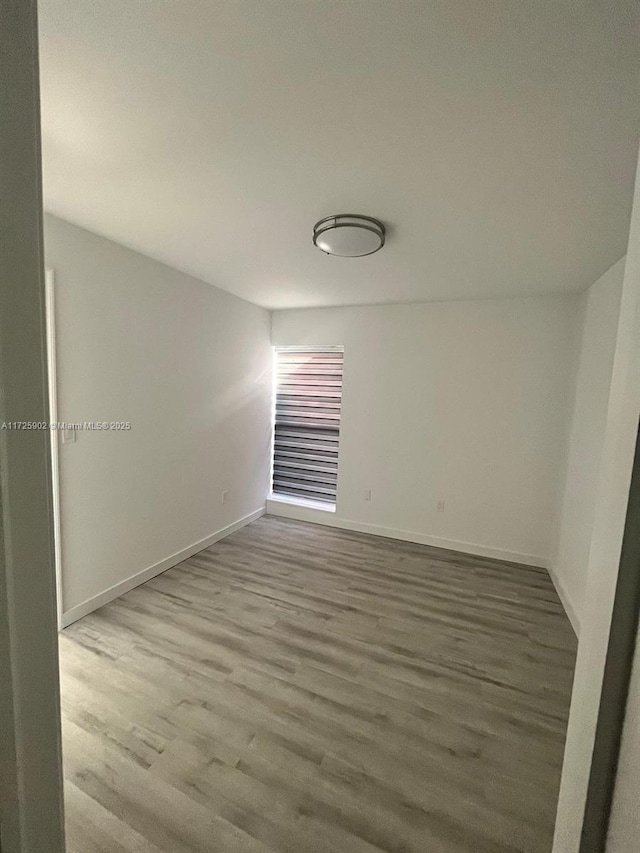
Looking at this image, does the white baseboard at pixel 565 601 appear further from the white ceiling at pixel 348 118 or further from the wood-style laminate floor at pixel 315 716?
the white ceiling at pixel 348 118

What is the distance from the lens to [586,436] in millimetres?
2635

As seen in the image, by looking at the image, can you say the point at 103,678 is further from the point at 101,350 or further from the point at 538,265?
the point at 538,265

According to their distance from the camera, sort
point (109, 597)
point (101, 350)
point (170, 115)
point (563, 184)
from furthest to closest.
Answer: point (109, 597) < point (101, 350) < point (563, 184) < point (170, 115)

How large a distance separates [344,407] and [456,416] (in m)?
1.22

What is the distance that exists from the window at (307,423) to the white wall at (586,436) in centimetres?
230

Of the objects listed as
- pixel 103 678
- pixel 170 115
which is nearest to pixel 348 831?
pixel 103 678

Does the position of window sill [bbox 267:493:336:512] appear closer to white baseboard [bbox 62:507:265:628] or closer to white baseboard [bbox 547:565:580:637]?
white baseboard [bbox 62:507:265:628]

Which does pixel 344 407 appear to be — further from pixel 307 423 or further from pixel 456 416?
pixel 456 416

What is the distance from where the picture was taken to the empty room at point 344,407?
985 millimetres

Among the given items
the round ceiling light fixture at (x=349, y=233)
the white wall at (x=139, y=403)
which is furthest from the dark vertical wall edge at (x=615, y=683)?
the white wall at (x=139, y=403)

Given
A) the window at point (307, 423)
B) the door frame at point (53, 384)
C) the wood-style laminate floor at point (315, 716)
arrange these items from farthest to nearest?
the window at point (307, 423)
the door frame at point (53, 384)
the wood-style laminate floor at point (315, 716)

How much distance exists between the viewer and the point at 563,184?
4.98ft

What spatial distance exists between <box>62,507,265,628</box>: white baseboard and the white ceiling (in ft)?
8.22

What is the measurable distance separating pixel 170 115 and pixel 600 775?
205cm
